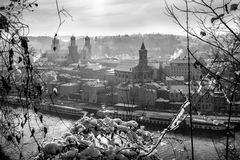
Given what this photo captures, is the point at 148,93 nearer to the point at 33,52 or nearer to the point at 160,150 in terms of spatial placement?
the point at 160,150

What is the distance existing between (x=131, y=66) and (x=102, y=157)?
17.4 m

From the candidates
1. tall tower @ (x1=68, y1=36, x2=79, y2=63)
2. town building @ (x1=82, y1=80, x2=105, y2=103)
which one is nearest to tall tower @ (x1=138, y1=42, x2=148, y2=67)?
town building @ (x1=82, y1=80, x2=105, y2=103)

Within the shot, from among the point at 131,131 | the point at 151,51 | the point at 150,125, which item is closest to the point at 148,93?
the point at 150,125

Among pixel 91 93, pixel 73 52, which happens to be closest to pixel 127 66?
pixel 91 93

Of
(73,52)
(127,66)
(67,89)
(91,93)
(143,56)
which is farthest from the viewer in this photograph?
(73,52)

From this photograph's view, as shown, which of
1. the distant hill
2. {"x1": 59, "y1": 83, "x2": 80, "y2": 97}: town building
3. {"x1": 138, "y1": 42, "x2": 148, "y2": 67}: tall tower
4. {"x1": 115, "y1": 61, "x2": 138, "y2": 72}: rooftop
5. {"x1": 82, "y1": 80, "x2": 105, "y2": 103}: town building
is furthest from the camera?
the distant hill

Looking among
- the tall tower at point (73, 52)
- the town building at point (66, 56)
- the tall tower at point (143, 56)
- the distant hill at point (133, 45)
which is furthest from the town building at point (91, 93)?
the distant hill at point (133, 45)

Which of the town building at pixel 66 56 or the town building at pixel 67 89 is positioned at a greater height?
the town building at pixel 66 56

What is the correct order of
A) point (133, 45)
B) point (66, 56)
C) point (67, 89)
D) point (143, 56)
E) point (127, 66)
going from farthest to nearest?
point (133, 45) < point (66, 56) < point (127, 66) < point (143, 56) < point (67, 89)

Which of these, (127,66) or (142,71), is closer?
(142,71)

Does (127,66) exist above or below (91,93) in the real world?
above

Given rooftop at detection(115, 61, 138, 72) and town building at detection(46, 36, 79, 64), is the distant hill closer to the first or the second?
town building at detection(46, 36, 79, 64)

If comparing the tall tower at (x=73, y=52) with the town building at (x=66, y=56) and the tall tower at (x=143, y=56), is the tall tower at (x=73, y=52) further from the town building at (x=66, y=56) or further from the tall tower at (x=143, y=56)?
the tall tower at (x=143, y=56)

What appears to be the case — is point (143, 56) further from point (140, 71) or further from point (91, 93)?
point (91, 93)
